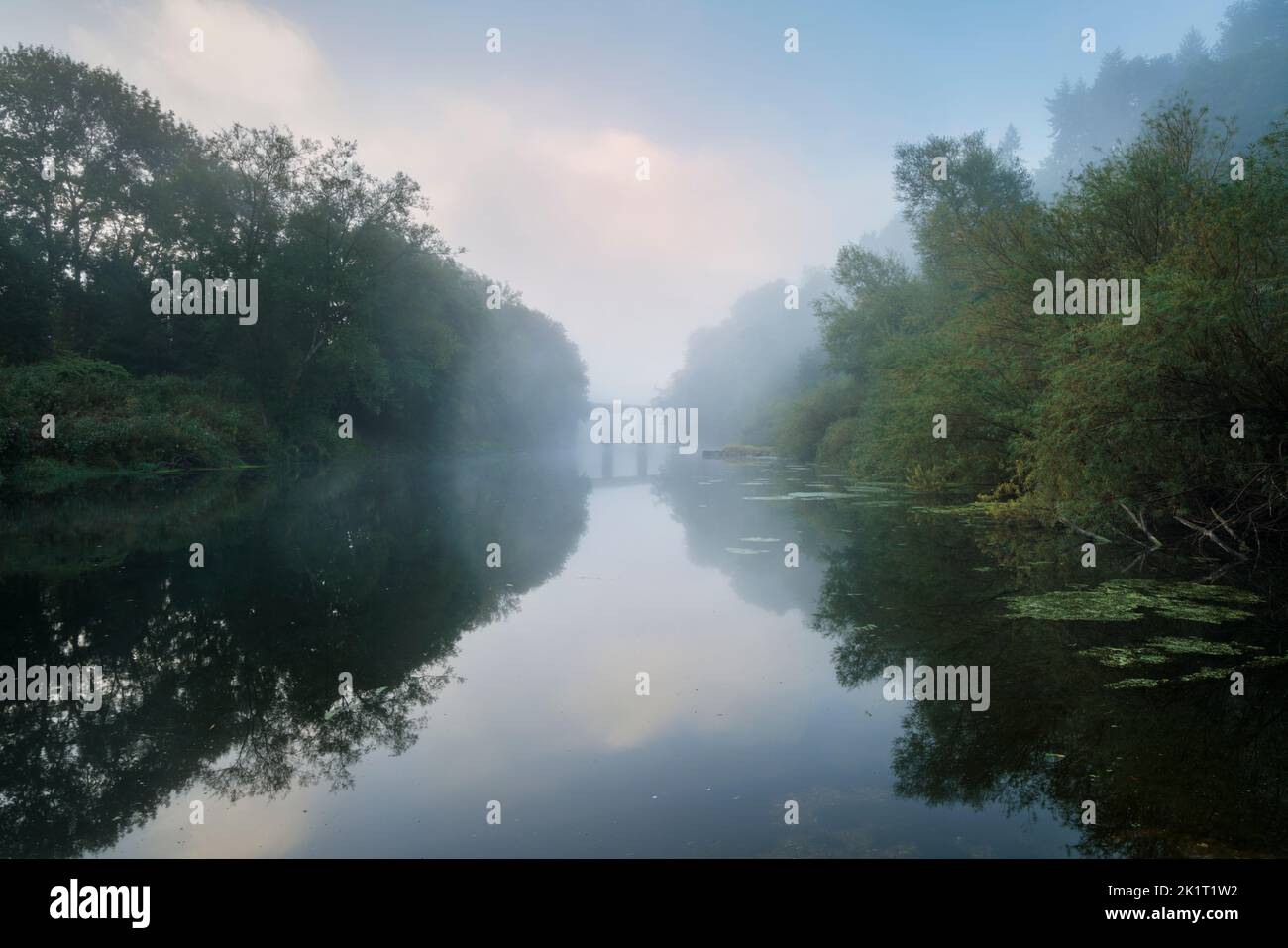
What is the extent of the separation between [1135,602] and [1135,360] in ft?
12.3

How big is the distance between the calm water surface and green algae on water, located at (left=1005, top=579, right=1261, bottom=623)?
6 centimetres

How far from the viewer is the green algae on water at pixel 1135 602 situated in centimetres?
700

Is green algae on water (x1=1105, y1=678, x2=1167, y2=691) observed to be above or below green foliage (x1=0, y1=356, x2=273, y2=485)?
below

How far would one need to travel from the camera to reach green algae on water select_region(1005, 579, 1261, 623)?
23.0 feet

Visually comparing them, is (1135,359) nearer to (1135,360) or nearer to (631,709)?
(1135,360)

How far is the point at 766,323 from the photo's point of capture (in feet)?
341

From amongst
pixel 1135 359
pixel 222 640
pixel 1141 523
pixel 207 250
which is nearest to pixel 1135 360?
pixel 1135 359

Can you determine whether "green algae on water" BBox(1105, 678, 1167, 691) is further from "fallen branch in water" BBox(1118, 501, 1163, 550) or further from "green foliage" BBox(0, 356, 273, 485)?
"green foliage" BBox(0, 356, 273, 485)

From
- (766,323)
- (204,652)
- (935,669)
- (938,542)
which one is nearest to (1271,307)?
(938,542)

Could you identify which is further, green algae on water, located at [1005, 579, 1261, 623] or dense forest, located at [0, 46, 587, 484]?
dense forest, located at [0, 46, 587, 484]

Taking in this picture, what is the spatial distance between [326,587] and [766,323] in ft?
329

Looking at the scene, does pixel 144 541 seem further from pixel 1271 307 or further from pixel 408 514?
pixel 1271 307

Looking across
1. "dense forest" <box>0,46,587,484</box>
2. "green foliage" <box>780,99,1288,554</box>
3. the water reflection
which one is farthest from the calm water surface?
"dense forest" <box>0,46,587,484</box>

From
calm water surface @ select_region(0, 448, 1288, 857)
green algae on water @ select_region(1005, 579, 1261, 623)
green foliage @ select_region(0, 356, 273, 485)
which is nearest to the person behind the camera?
calm water surface @ select_region(0, 448, 1288, 857)
